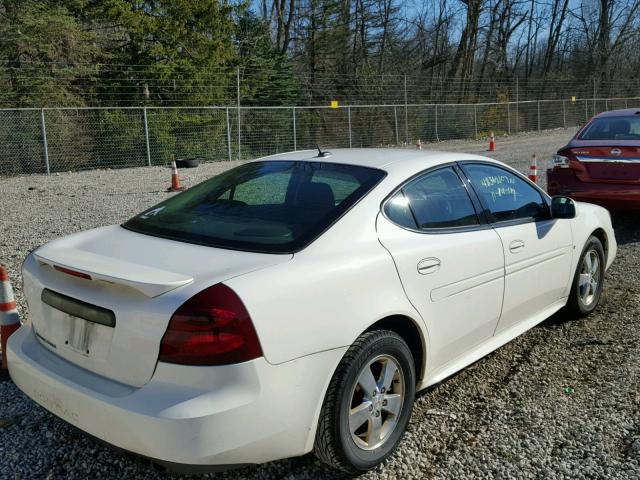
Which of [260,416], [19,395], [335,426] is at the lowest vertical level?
[19,395]

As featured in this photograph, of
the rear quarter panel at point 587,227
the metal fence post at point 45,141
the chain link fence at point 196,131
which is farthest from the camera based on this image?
the chain link fence at point 196,131

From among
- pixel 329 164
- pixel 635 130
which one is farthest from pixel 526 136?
pixel 329 164

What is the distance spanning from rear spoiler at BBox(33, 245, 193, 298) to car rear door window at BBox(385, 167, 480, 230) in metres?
1.21

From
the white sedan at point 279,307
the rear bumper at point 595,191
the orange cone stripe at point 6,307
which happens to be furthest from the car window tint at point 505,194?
the rear bumper at point 595,191

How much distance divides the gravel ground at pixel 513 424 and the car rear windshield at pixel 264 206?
41.9 inches

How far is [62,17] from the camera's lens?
2003 cm

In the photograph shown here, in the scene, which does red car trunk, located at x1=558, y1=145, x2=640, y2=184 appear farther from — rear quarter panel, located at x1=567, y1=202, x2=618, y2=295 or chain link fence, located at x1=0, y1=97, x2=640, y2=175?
chain link fence, located at x1=0, y1=97, x2=640, y2=175

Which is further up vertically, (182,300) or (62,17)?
(62,17)

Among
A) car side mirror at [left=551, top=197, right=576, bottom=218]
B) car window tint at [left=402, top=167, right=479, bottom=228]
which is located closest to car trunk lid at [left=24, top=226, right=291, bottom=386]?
car window tint at [left=402, top=167, right=479, bottom=228]

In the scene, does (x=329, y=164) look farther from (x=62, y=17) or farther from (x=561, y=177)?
(x=62, y=17)

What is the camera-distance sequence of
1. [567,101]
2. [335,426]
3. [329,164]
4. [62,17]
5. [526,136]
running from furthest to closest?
1. [567,101]
2. [526,136]
3. [62,17]
4. [329,164]
5. [335,426]

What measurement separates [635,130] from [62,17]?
60.6ft

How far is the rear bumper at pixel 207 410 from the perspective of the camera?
2232 mm

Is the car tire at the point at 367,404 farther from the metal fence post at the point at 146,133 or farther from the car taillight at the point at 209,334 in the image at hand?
the metal fence post at the point at 146,133
